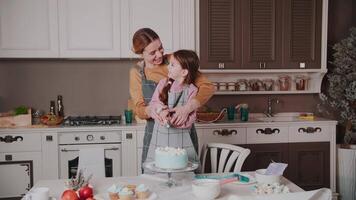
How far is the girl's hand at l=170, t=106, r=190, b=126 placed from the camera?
1.89 m

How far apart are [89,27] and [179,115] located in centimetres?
187

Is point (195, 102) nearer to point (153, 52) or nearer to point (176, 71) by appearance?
point (176, 71)

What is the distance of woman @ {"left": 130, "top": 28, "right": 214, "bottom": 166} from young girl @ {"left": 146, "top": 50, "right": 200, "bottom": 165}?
0.22ft

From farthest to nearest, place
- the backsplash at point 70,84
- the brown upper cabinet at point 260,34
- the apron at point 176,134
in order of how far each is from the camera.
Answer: the backsplash at point 70,84 → the brown upper cabinet at point 260,34 → the apron at point 176,134

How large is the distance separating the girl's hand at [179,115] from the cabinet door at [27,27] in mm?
1930

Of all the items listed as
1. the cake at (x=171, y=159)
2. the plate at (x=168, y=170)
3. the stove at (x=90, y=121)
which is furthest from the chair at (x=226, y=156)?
the stove at (x=90, y=121)

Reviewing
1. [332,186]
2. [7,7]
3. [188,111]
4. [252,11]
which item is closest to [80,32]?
[7,7]

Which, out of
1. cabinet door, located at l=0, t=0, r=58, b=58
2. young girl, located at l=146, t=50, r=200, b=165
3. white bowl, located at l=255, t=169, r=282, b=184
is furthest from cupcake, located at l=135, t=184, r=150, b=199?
cabinet door, located at l=0, t=0, r=58, b=58

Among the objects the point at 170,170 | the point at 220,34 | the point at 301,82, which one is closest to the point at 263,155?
the point at 301,82

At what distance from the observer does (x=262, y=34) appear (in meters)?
3.64

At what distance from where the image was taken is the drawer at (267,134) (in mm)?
3449

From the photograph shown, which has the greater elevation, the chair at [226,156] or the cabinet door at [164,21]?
the cabinet door at [164,21]

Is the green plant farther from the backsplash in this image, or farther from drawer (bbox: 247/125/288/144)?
the backsplash

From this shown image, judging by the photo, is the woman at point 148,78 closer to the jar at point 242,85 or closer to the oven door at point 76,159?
the oven door at point 76,159
